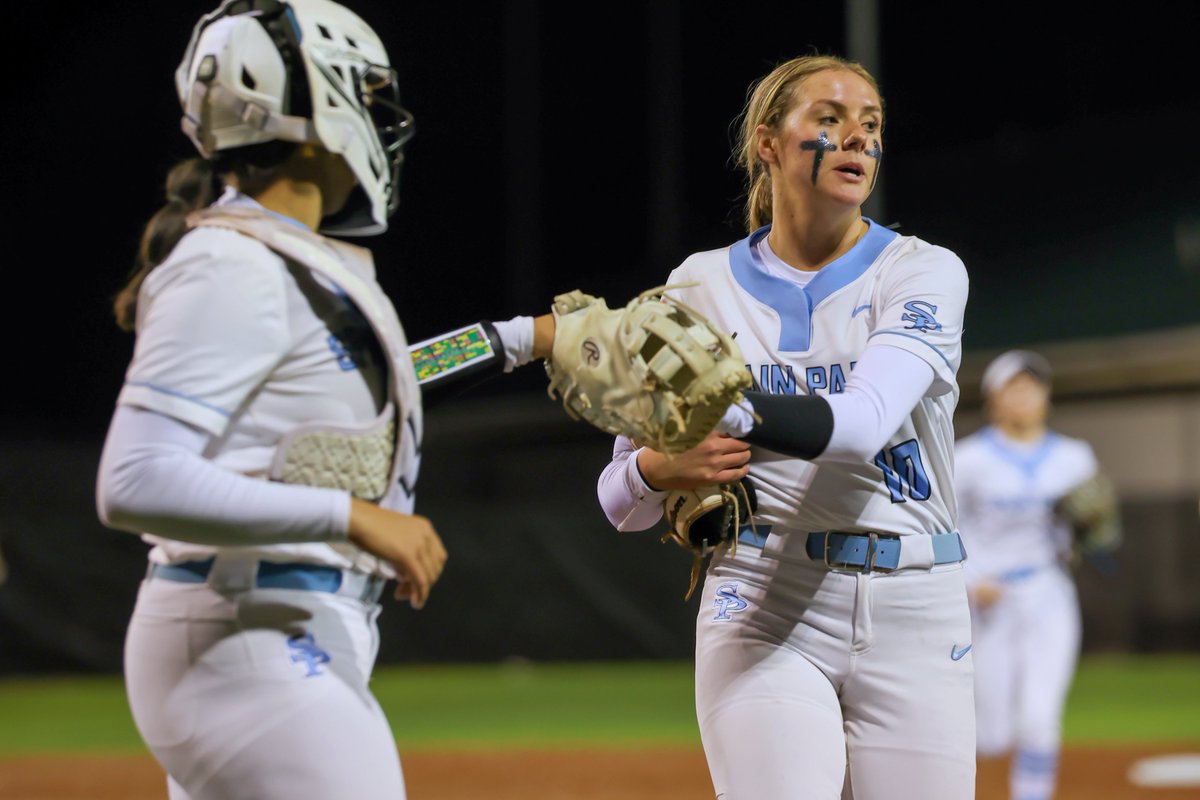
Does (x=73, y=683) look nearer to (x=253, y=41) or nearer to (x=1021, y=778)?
(x=1021, y=778)

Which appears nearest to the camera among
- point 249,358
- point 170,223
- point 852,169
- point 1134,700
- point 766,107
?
point 249,358

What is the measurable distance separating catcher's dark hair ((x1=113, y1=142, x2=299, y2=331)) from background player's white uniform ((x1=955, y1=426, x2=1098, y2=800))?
5522 mm

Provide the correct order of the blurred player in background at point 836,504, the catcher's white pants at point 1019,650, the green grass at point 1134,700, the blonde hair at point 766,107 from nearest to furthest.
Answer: the blurred player in background at point 836,504
the blonde hair at point 766,107
the catcher's white pants at point 1019,650
the green grass at point 1134,700

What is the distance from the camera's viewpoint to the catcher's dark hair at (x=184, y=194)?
248cm

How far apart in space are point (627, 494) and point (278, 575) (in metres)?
1.17

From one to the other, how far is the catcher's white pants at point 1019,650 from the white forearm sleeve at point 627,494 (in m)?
4.52

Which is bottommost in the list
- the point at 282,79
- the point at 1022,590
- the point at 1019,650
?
the point at 1019,650

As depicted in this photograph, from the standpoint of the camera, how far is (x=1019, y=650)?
7531 millimetres

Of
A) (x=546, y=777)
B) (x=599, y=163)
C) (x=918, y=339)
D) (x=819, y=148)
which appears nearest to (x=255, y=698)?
(x=918, y=339)

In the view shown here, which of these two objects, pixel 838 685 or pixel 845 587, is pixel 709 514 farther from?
pixel 838 685

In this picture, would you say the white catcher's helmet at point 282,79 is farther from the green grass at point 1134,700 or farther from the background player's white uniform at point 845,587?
the green grass at point 1134,700

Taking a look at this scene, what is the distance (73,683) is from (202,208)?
14004mm

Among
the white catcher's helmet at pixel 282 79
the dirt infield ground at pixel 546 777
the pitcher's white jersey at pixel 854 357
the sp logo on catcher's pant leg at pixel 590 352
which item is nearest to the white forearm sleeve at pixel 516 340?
the sp logo on catcher's pant leg at pixel 590 352

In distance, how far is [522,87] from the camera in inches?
992
